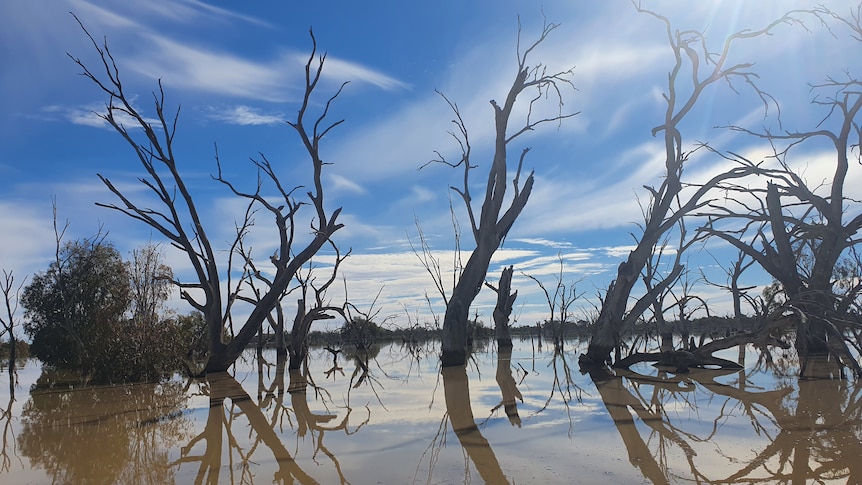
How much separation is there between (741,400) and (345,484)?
5.31m

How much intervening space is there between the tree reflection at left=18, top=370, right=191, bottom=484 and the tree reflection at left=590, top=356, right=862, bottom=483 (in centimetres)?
371

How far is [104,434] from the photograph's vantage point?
582cm

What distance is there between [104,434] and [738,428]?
20.2ft

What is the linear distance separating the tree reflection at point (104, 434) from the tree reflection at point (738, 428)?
3714 mm

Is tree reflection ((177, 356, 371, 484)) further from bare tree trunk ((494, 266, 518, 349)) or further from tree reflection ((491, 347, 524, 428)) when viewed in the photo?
bare tree trunk ((494, 266, 518, 349))

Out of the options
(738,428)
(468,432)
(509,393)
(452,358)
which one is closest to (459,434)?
(468,432)

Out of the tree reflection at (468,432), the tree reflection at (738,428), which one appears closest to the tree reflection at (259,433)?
the tree reflection at (468,432)

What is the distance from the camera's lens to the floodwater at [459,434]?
3.98 metres

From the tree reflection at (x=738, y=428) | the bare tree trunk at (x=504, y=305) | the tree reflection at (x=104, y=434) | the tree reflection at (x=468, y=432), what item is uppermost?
the bare tree trunk at (x=504, y=305)

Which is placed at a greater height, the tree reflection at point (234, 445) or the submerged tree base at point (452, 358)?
the submerged tree base at point (452, 358)

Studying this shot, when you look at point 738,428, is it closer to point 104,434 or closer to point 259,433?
point 259,433

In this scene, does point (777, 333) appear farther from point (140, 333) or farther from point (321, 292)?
point (140, 333)

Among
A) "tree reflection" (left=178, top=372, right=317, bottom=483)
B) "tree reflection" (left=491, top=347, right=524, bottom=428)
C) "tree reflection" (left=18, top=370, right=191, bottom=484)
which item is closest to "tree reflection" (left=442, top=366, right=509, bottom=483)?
"tree reflection" (left=491, top=347, right=524, bottom=428)

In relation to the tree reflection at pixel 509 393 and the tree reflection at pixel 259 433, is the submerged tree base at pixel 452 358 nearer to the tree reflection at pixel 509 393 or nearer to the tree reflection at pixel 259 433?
the tree reflection at pixel 509 393
